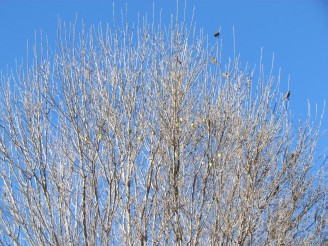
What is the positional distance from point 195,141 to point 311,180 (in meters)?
2.68

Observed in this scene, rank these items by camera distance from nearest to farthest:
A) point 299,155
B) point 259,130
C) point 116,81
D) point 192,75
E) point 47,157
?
1. point 47,157
2. point 116,81
3. point 192,75
4. point 259,130
5. point 299,155

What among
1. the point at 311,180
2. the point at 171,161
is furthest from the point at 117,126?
the point at 311,180

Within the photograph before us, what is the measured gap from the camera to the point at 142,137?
5.77 m

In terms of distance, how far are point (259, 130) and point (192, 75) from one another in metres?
1.26

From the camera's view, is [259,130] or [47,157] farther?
[259,130]

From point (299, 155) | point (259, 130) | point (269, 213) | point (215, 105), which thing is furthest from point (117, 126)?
point (299, 155)

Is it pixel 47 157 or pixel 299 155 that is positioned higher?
pixel 299 155

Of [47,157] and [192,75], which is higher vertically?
[192,75]

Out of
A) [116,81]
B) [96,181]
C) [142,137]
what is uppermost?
[116,81]

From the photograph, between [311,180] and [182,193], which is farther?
[311,180]

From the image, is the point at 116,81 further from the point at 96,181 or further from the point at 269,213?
the point at 269,213

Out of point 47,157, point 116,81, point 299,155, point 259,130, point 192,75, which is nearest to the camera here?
point 47,157

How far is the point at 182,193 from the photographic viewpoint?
5969 millimetres

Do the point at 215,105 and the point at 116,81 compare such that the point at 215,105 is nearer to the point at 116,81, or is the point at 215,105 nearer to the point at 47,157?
the point at 116,81
